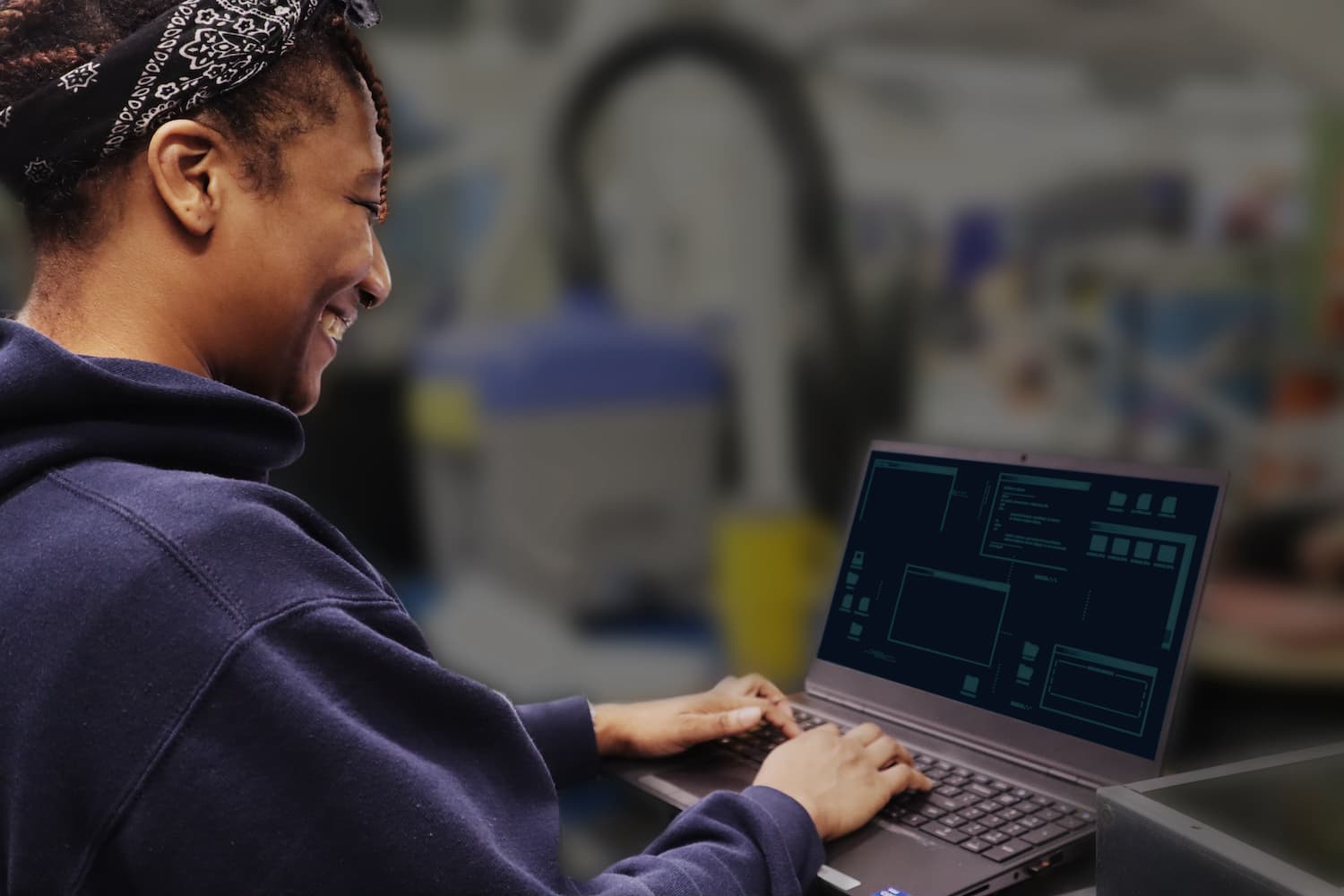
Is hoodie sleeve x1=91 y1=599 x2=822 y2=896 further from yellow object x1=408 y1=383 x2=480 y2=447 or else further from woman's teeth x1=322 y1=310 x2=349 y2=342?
yellow object x1=408 y1=383 x2=480 y2=447

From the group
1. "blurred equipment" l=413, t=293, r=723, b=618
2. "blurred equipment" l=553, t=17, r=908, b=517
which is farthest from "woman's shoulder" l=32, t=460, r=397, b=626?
"blurred equipment" l=413, t=293, r=723, b=618

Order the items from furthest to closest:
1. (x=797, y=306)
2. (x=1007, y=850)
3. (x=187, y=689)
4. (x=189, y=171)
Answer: (x=797, y=306) < (x=1007, y=850) < (x=189, y=171) < (x=187, y=689)

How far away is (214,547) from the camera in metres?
0.58

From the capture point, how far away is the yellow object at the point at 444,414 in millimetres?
2014

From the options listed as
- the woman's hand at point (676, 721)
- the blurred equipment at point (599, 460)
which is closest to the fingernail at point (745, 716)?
the woman's hand at point (676, 721)

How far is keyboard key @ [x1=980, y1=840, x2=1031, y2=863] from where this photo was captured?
763 mm

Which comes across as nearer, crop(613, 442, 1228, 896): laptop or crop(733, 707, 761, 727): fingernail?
crop(613, 442, 1228, 896): laptop

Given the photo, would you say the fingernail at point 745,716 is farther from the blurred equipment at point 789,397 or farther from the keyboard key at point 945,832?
the blurred equipment at point 789,397

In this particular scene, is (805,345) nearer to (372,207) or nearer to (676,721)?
(676,721)

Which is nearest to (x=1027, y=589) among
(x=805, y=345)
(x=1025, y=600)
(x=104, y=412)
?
(x=1025, y=600)

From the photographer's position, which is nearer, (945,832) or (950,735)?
(945,832)

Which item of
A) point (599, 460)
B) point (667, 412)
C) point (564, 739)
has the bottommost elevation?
point (564, 739)

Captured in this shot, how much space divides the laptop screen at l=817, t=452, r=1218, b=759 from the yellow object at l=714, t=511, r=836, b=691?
1.86ft

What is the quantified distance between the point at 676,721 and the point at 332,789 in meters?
0.47
